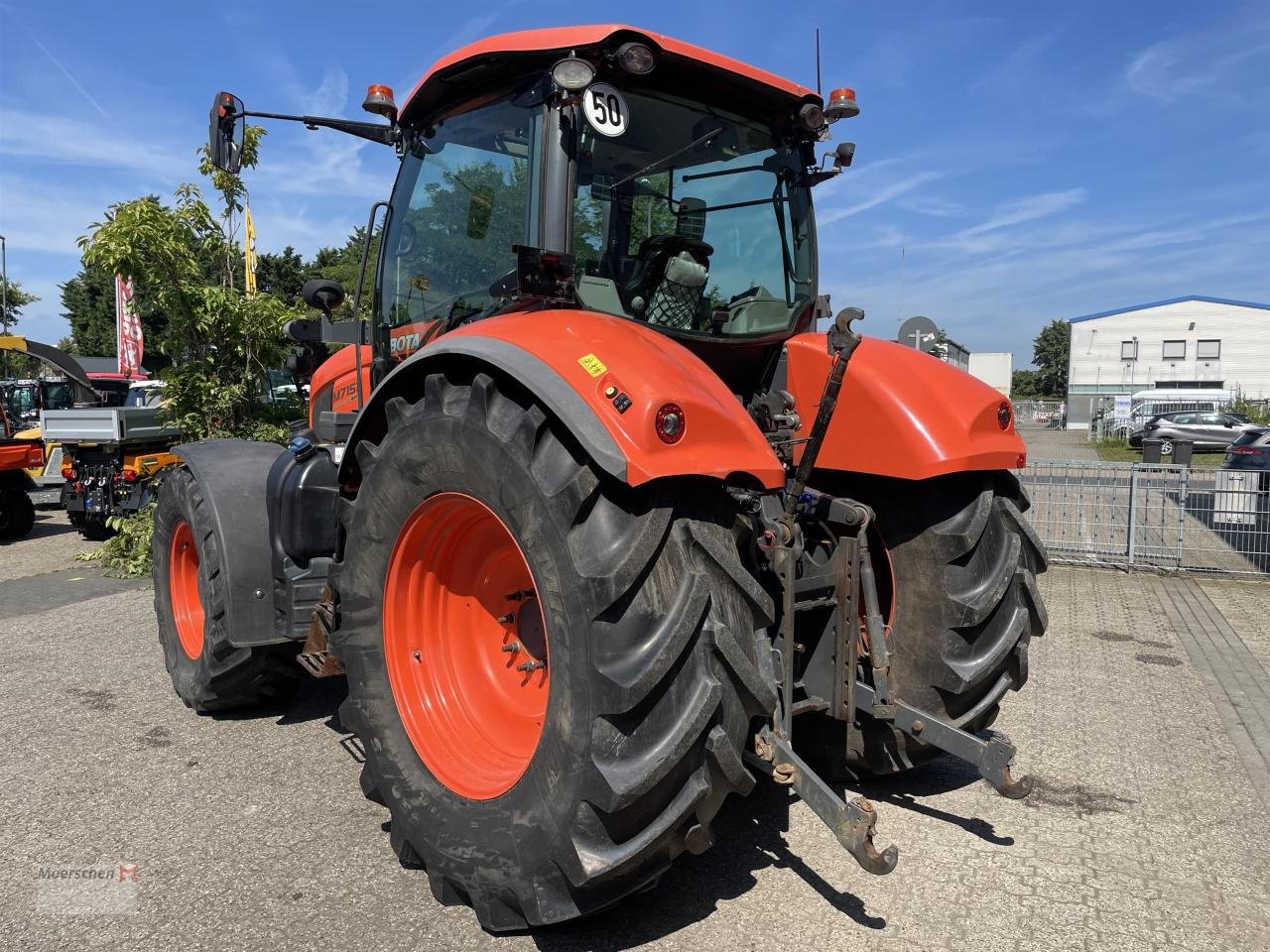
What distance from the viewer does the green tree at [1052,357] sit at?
89.6 m

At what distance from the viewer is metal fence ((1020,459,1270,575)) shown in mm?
8164

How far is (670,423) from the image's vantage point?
6.98 feet

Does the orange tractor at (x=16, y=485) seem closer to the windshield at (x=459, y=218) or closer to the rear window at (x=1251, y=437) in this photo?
the windshield at (x=459, y=218)

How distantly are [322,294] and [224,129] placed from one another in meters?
0.72

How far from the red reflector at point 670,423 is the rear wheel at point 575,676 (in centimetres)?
13

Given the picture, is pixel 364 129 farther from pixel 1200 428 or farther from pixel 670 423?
pixel 1200 428

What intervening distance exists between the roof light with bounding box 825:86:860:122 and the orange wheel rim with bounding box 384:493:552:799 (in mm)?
2204

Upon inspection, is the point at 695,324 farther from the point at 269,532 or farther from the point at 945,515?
the point at 269,532

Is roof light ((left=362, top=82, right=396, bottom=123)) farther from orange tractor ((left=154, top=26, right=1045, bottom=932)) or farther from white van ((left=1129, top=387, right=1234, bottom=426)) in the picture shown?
white van ((left=1129, top=387, right=1234, bottom=426))

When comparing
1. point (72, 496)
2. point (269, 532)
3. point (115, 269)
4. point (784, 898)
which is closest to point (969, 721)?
point (784, 898)

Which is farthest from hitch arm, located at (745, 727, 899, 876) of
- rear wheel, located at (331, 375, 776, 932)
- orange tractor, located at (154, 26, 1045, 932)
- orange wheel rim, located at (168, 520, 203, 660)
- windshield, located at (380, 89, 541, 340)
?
orange wheel rim, located at (168, 520, 203, 660)

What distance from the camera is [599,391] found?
7.17 feet

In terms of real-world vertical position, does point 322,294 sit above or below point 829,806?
above

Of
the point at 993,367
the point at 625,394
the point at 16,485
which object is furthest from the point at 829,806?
the point at 993,367
